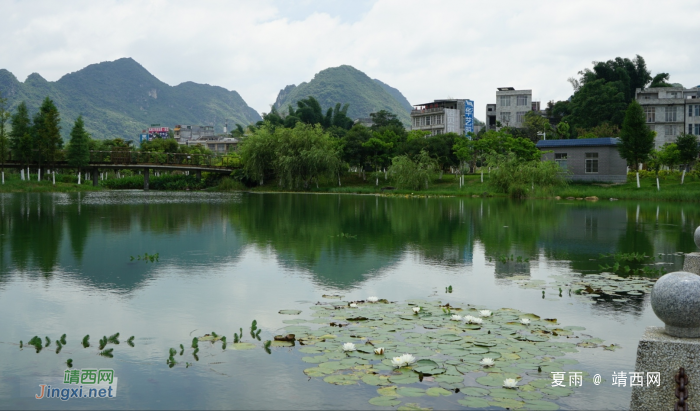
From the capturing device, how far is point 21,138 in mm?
63375

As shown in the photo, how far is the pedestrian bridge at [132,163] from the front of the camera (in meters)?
67.1

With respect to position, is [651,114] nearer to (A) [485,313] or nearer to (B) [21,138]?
(B) [21,138]

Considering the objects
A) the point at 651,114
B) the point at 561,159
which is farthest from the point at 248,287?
the point at 651,114

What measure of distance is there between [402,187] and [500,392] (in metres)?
54.7

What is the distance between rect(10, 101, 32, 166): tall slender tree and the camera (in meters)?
63.6

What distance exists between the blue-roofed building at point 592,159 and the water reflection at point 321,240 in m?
27.2

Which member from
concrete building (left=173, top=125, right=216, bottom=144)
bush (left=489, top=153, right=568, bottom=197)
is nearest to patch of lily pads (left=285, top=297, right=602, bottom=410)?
bush (left=489, top=153, right=568, bottom=197)

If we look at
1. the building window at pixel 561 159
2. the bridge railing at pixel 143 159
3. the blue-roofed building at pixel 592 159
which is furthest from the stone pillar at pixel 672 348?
the bridge railing at pixel 143 159

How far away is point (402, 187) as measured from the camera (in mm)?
60344

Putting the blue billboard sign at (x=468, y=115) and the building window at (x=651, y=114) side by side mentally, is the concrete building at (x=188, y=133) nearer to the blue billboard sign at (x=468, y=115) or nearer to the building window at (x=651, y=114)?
the blue billboard sign at (x=468, y=115)

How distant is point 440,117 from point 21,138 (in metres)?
64.2

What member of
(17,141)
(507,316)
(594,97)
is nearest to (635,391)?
(507,316)

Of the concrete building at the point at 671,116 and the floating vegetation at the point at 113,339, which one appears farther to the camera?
the concrete building at the point at 671,116

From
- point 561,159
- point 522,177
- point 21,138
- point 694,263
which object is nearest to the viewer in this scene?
point 694,263
